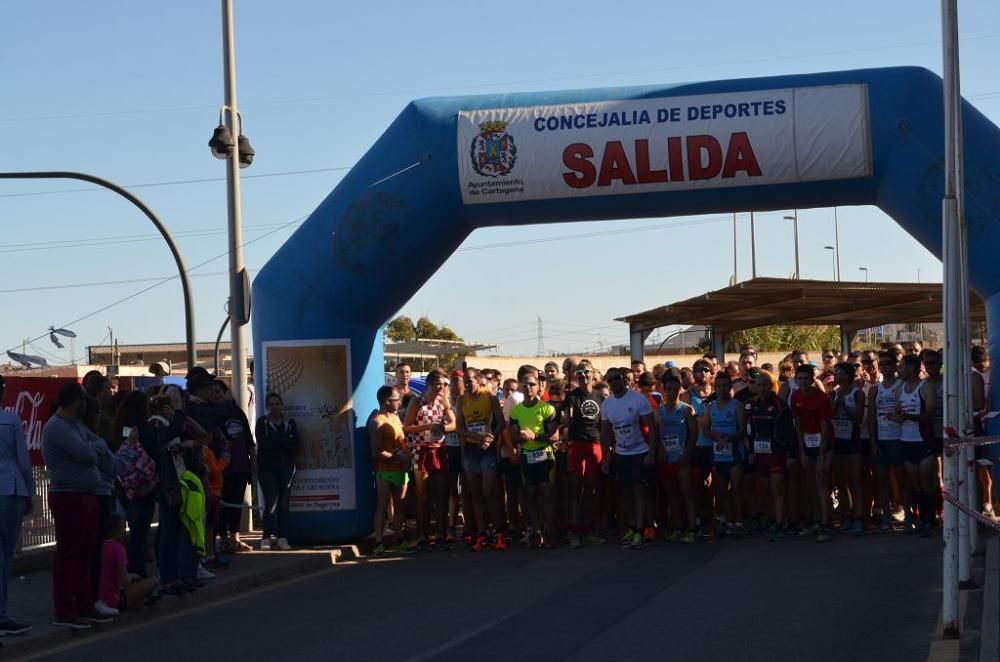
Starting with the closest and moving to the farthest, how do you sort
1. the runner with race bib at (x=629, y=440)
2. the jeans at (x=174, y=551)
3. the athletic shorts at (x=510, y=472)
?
the jeans at (x=174, y=551), the runner with race bib at (x=629, y=440), the athletic shorts at (x=510, y=472)

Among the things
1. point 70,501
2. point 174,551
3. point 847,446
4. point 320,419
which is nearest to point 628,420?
point 847,446

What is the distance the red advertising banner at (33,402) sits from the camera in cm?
1266

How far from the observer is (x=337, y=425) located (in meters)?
13.8

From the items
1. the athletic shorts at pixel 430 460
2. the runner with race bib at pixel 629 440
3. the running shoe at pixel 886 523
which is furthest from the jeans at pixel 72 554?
the running shoe at pixel 886 523

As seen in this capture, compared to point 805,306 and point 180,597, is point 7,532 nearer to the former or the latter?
point 180,597

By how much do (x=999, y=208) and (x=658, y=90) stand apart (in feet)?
11.5

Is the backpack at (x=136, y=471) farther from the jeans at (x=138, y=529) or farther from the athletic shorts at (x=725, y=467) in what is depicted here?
the athletic shorts at (x=725, y=467)

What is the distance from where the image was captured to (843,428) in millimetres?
13867

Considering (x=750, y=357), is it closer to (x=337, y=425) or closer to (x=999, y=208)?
(x=999, y=208)

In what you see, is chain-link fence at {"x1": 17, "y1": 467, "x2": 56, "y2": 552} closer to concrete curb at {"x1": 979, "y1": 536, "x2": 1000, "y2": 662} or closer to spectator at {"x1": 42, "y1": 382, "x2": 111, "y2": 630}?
spectator at {"x1": 42, "y1": 382, "x2": 111, "y2": 630}

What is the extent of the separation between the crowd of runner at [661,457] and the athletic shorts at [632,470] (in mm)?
13

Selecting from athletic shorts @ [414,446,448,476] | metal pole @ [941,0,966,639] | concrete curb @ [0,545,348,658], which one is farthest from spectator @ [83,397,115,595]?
metal pole @ [941,0,966,639]

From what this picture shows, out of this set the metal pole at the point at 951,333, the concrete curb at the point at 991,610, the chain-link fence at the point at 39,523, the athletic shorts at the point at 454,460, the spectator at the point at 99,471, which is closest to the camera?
the concrete curb at the point at 991,610

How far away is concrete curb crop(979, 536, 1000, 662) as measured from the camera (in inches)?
276
